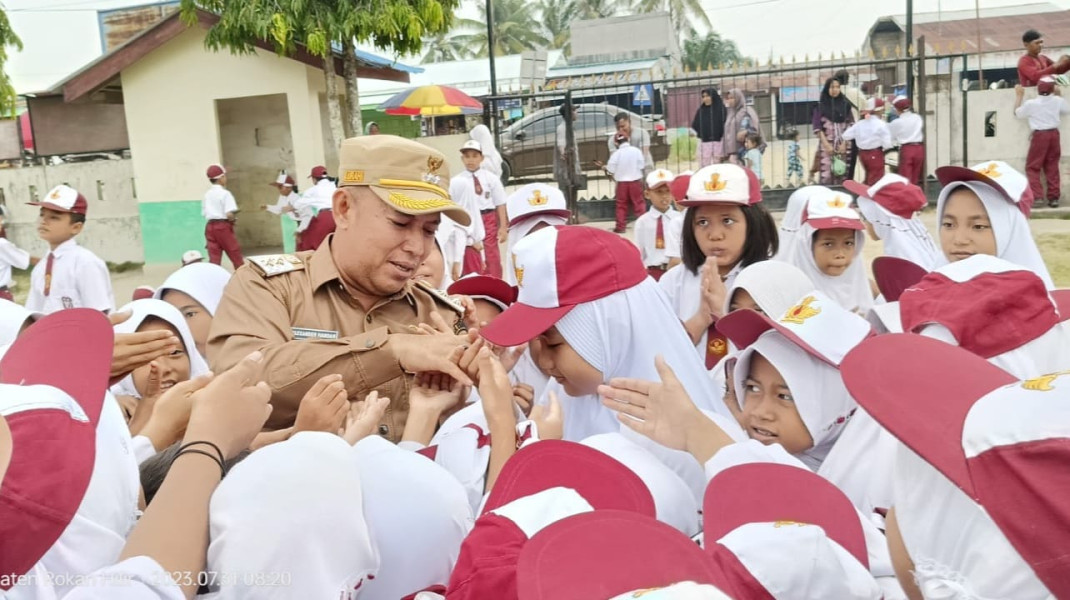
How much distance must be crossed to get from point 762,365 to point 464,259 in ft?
25.1

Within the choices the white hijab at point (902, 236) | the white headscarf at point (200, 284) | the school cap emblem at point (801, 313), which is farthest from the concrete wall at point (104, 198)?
the school cap emblem at point (801, 313)

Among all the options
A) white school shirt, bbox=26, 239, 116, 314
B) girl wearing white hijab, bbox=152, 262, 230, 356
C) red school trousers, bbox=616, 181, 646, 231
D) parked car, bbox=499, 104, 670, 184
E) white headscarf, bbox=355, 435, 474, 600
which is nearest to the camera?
white headscarf, bbox=355, 435, 474, 600

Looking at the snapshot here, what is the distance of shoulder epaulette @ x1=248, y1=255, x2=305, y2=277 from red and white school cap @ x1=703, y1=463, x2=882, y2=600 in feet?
5.04

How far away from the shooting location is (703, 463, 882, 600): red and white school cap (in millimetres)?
1277

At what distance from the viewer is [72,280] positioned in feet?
21.5

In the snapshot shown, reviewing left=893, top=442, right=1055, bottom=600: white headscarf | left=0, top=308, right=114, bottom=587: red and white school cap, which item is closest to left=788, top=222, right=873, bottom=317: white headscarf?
left=893, top=442, right=1055, bottom=600: white headscarf

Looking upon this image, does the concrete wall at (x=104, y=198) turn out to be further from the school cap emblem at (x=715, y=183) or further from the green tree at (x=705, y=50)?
the green tree at (x=705, y=50)

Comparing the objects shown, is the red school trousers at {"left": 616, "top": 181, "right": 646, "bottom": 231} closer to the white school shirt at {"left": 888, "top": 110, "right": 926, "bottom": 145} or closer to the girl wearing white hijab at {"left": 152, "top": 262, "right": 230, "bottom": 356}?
the white school shirt at {"left": 888, "top": 110, "right": 926, "bottom": 145}

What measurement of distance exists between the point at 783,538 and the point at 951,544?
265 mm

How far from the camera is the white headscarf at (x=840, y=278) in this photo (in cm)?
461

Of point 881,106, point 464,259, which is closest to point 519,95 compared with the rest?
point 464,259

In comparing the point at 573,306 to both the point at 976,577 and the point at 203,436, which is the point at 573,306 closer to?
the point at 203,436

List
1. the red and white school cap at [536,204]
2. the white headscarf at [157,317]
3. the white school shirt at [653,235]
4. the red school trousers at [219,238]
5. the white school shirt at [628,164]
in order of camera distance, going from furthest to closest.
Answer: the white school shirt at [628,164], the red school trousers at [219,238], the white school shirt at [653,235], the red and white school cap at [536,204], the white headscarf at [157,317]

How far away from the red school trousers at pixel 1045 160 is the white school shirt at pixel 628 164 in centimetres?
575
